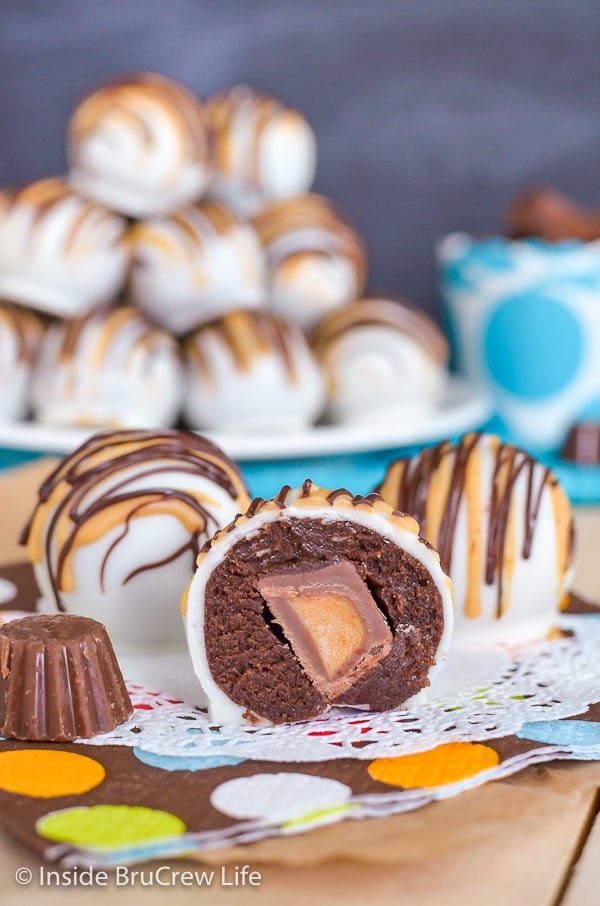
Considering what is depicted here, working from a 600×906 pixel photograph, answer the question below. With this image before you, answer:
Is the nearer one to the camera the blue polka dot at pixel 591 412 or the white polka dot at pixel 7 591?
the white polka dot at pixel 7 591

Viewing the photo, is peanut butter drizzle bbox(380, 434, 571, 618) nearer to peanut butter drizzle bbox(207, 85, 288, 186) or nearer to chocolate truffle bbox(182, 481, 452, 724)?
chocolate truffle bbox(182, 481, 452, 724)

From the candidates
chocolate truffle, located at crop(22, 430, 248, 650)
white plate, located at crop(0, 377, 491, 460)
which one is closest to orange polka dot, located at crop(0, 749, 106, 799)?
chocolate truffle, located at crop(22, 430, 248, 650)

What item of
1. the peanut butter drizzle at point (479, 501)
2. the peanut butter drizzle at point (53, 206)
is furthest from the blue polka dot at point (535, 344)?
the peanut butter drizzle at point (479, 501)

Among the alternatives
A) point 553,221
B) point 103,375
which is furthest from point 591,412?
point 103,375

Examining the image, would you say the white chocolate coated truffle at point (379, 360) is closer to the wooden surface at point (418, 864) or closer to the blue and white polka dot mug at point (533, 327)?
the blue and white polka dot mug at point (533, 327)

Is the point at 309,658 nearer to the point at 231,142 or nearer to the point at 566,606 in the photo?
the point at 566,606

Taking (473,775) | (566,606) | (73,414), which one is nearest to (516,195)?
(73,414)
